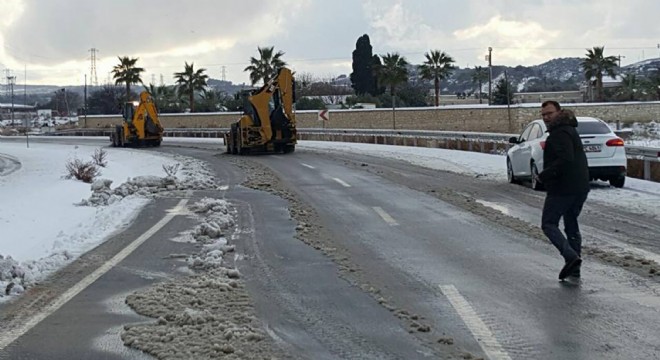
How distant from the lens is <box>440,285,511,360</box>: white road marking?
224 inches

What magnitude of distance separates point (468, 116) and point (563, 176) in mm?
49397

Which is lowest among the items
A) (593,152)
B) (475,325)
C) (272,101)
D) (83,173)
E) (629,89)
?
(475,325)

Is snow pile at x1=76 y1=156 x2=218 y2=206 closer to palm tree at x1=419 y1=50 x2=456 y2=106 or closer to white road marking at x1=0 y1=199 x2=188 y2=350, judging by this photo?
white road marking at x1=0 y1=199 x2=188 y2=350

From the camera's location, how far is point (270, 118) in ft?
113

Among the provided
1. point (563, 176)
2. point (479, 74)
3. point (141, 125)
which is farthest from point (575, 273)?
point (479, 74)

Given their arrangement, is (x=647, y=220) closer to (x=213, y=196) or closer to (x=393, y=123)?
(x=213, y=196)

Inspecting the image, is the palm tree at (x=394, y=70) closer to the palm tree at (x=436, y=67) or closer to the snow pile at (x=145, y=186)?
the palm tree at (x=436, y=67)

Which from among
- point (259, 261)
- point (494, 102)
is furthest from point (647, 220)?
point (494, 102)

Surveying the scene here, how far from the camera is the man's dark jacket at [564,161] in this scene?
8.13 metres

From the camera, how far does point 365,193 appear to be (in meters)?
17.4

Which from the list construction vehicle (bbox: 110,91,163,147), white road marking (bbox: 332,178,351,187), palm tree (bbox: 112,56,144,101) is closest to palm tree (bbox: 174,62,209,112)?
palm tree (bbox: 112,56,144,101)

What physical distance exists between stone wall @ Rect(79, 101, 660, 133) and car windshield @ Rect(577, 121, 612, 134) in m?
34.6

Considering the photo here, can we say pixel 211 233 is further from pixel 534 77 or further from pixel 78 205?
pixel 534 77

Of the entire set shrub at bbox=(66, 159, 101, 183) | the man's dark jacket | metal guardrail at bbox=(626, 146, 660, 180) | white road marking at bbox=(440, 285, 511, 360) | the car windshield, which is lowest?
white road marking at bbox=(440, 285, 511, 360)
